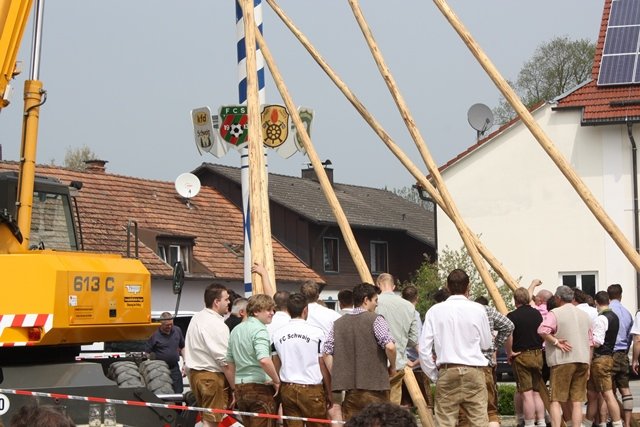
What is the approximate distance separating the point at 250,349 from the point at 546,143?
5.04 metres

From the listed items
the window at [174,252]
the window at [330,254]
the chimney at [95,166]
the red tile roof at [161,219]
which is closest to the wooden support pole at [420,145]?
the red tile roof at [161,219]

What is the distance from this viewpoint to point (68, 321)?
37.6 ft

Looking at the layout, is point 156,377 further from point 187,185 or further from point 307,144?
point 187,185

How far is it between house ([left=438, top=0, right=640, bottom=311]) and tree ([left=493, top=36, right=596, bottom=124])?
21.2 meters

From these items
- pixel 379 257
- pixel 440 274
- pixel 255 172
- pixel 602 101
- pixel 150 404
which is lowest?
pixel 150 404

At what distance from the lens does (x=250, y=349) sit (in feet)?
39.3

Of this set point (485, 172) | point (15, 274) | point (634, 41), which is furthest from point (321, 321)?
point (485, 172)

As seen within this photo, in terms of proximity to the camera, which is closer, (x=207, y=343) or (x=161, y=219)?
(x=207, y=343)

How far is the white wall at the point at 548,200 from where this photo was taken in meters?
34.0

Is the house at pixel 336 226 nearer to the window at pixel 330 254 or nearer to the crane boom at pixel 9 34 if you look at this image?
the window at pixel 330 254

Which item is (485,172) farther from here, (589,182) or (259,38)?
(259,38)

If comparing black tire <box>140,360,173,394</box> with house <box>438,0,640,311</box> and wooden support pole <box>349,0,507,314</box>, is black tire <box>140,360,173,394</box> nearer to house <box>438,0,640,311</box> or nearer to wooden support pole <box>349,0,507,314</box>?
wooden support pole <box>349,0,507,314</box>

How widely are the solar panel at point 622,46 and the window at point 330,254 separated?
58.1 feet

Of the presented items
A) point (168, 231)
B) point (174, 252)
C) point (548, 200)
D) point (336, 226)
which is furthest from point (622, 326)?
point (336, 226)
